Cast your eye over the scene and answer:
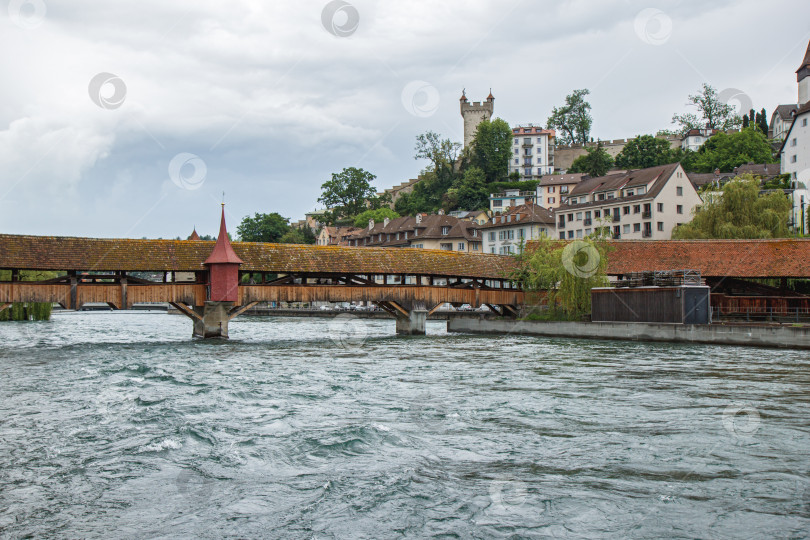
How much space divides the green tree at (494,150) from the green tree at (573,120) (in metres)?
11.2

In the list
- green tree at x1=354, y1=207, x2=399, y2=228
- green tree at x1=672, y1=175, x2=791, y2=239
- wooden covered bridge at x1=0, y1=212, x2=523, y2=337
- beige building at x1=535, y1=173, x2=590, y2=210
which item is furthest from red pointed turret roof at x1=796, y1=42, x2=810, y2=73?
wooden covered bridge at x1=0, y1=212, x2=523, y2=337

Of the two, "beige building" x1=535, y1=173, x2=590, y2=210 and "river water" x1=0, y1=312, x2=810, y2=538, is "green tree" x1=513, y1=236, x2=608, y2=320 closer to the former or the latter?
"river water" x1=0, y1=312, x2=810, y2=538

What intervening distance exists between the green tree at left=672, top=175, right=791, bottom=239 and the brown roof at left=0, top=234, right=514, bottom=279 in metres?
14.2

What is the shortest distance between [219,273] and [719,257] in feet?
77.0

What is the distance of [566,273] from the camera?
35.5 metres

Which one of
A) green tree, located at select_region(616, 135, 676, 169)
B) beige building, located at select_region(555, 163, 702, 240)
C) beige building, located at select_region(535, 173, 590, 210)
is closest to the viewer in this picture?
beige building, located at select_region(555, 163, 702, 240)

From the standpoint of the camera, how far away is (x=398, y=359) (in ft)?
74.7

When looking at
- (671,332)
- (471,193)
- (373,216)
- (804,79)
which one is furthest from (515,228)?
(671,332)

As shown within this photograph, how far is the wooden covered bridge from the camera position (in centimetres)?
2755

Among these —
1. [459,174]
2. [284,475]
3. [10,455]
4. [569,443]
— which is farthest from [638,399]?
[459,174]

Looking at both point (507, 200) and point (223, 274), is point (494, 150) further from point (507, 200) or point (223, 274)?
point (223, 274)

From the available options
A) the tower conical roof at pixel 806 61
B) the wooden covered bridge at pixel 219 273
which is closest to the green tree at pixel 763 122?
the tower conical roof at pixel 806 61

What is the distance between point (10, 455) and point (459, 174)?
303 feet

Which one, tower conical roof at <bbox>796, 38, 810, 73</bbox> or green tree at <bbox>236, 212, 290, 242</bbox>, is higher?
tower conical roof at <bbox>796, 38, 810, 73</bbox>
